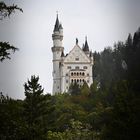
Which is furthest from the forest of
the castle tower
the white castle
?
the castle tower

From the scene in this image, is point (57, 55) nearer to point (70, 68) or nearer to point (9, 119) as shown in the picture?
point (70, 68)

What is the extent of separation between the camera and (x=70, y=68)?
102 m

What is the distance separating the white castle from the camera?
10050 cm

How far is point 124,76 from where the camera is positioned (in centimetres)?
6650

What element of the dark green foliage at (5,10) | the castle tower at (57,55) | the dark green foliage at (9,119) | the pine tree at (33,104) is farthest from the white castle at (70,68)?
the dark green foliage at (5,10)

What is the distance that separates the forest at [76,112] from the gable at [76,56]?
19.5 feet

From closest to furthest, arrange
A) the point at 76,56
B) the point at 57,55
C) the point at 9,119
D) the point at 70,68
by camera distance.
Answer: the point at 9,119 → the point at 70,68 → the point at 76,56 → the point at 57,55

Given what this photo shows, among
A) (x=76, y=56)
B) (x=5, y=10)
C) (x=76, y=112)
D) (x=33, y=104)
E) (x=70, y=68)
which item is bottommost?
(x=33, y=104)

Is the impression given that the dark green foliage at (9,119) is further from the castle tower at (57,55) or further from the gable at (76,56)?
the gable at (76,56)

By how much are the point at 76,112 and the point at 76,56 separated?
40.9 meters

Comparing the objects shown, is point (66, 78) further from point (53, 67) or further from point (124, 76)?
point (124, 76)

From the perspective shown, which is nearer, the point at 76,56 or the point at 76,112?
the point at 76,112

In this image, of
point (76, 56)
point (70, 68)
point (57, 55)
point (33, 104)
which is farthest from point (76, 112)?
point (57, 55)

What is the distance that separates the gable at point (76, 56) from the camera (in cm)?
10169
